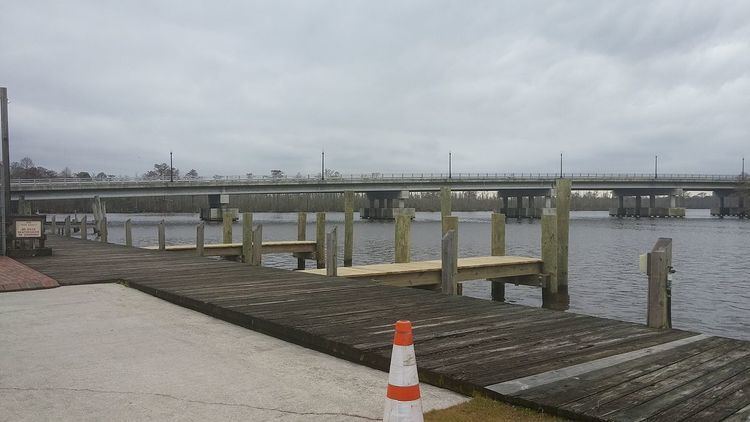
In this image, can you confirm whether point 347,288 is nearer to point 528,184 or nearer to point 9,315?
point 9,315

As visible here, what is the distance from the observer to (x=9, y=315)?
8.18 meters

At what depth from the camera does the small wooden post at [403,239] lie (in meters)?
17.3

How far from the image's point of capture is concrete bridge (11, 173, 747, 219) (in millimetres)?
70500

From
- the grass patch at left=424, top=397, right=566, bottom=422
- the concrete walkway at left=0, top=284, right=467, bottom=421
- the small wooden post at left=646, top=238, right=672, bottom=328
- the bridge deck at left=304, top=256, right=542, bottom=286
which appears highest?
the small wooden post at left=646, top=238, right=672, bottom=328

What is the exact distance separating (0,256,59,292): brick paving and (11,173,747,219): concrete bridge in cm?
4725

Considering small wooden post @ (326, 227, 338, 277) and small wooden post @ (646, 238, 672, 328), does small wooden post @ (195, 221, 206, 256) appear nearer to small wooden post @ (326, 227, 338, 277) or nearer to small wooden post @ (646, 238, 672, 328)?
small wooden post @ (326, 227, 338, 277)

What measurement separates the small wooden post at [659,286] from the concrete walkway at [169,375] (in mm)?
3925

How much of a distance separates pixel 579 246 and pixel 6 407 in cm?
3971

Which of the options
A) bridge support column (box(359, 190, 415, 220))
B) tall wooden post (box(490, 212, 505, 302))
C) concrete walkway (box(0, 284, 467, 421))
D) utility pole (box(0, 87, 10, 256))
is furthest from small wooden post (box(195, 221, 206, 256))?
bridge support column (box(359, 190, 415, 220))

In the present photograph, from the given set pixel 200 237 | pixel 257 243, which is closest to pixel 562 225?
pixel 257 243

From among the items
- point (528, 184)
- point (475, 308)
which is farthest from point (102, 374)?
point (528, 184)

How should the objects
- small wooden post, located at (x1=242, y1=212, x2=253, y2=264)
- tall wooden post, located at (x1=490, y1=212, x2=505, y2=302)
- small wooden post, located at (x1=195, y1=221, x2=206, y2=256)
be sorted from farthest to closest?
small wooden post, located at (x1=242, y1=212, x2=253, y2=264)
small wooden post, located at (x1=195, y1=221, x2=206, y2=256)
tall wooden post, located at (x1=490, y1=212, x2=505, y2=302)

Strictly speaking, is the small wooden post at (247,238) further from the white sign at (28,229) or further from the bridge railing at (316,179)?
the bridge railing at (316,179)

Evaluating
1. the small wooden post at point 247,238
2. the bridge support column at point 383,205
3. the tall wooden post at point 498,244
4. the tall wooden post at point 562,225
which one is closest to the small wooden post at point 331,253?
the tall wooden post at point 498,244
